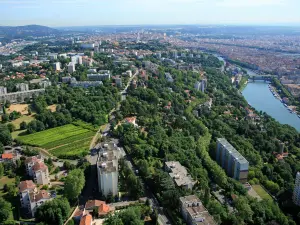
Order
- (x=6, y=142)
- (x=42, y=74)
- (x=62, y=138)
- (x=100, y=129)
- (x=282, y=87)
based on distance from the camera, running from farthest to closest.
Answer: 1. (x=282, y=87)
2. (x=42, y=74)
3. (x=100, y=129)
4. (x=62, y=138)
5. (x=6, y=142)

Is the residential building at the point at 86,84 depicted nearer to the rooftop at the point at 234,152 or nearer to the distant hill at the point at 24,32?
the rooftop at the point at 234,152

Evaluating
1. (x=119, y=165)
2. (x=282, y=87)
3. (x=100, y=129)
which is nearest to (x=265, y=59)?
(x=282, y=87)

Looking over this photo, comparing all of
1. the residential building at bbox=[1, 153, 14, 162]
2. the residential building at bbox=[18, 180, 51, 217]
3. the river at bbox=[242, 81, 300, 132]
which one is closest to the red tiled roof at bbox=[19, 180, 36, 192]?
the residential building at bbox=[18, 180, 51, 217]

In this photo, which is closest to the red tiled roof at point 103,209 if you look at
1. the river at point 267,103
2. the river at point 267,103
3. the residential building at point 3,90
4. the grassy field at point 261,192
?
the grassy field at point 261,192

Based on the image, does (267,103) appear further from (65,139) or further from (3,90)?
(3,90)

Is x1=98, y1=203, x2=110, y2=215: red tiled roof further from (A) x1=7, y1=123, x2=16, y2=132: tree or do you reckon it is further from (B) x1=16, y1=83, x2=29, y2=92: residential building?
(B) x1=16, y1=83, x2=29, y2=92: residential building

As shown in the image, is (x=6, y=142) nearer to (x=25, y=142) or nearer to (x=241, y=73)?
(x=25, y=142)
